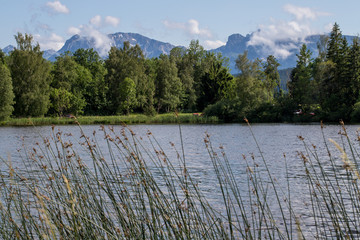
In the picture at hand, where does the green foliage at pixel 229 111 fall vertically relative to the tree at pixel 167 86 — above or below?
below

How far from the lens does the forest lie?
127 feet

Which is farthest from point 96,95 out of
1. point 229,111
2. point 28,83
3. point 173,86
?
point 229,111

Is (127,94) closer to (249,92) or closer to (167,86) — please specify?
(167,86)

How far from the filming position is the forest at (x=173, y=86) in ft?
127

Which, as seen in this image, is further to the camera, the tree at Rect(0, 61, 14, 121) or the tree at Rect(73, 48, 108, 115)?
the tree at Rect(73, 48, 108, 115)

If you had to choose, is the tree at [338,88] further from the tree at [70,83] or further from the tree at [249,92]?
the tree at [70,83]

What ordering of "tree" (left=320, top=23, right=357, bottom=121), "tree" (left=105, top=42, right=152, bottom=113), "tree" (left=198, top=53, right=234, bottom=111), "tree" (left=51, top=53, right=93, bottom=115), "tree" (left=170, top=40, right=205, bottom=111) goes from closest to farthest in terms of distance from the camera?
"tree" (left=320, top=23, right=357, bottom=121), "tree" (left=51, top=53, right=93, bottom=115), "tree" (left=105, top=42, right=152, bottom=113), "tree" (left=198, top=53, right=234, bottom=111), "tree" (left=170, top=40, right=205, bottom=111)

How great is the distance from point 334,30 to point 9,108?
31.9 metres

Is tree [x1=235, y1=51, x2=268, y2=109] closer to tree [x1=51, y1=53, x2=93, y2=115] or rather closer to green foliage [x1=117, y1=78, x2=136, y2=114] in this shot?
green foliage [x1=117, y1=78, x2=136, y2=114]

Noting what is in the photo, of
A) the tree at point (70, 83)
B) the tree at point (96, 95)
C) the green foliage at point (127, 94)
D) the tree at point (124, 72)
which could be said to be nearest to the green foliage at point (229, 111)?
the green foliage at point (127, 94)

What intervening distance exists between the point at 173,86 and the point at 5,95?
21440 mm

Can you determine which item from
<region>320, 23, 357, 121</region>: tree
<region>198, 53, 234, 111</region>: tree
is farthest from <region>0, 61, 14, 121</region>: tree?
<region>320, 23, 357, 121</region>: tree

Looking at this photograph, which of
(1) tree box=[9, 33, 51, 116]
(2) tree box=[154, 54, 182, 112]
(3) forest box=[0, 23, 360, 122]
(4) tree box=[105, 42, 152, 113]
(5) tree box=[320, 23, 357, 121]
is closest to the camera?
(5) tree box=[320, 23, 357, 121]

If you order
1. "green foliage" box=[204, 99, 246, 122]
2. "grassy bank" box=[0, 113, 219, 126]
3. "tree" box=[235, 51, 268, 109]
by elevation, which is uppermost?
"tree" box=[235, 51, 268, 109]
